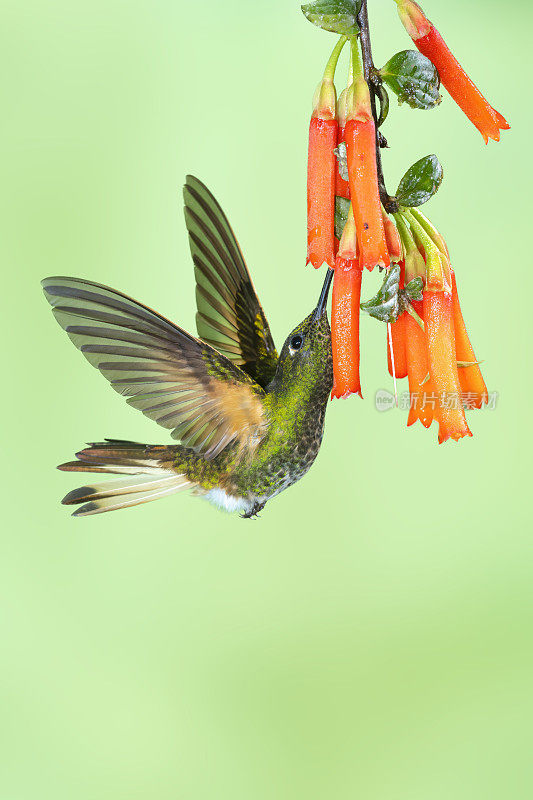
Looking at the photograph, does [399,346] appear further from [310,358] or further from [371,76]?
[371,76]

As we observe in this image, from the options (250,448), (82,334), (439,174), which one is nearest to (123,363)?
(82,334)

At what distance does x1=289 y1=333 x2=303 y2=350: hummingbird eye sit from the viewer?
667 millimetres

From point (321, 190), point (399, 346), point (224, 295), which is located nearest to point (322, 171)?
point (321, 190)

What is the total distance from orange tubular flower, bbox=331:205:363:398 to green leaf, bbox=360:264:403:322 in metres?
0.02

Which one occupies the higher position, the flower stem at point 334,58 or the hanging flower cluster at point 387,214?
the flower stem at point 334,58

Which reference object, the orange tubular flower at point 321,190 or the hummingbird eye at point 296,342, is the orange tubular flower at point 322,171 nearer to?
the orange tubular flower at point 321,190

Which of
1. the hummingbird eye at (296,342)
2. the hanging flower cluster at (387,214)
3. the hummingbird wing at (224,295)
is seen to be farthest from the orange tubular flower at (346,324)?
the hummingbird wing at (224,295)

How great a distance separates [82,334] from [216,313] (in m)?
0.25

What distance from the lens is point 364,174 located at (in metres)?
0.51

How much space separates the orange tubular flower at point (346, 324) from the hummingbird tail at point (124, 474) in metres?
0.25

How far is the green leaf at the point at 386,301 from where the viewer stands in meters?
0.53

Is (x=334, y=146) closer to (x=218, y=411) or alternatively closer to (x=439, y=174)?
(x=439, y=174)

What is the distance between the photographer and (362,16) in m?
0.50

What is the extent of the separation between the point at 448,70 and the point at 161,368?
0.32m
